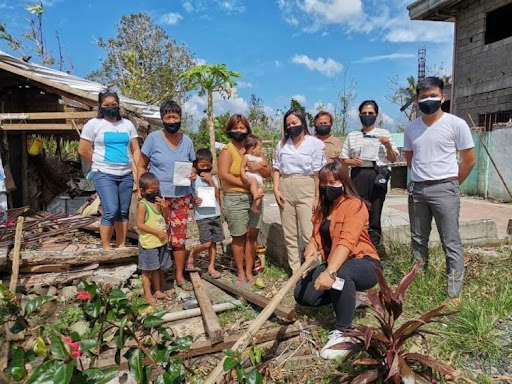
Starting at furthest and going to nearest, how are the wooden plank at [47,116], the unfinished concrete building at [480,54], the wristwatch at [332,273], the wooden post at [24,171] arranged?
the unfinished concrete building at [480,54] < the wooden post at [24,171] < the wooden plank at [47,116] < the wristwatch at [332,273]

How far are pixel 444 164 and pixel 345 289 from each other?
149cm

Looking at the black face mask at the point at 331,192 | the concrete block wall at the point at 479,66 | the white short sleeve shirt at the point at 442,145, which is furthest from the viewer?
the concrete block wall at the point at 479,66

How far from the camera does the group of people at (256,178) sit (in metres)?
3.47

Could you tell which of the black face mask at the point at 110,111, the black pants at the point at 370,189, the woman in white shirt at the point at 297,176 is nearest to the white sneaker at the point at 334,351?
the woman in white shirt at the point at 297,176

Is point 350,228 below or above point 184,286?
above

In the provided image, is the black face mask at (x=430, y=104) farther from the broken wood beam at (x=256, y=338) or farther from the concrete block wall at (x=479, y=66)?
the concrete block wall at (x=479, y=66)

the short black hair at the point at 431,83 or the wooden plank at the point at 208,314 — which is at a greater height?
the short black hair at the point at 431,83

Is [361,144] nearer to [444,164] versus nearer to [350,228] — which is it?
[444,164]

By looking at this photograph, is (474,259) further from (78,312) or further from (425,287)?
(78,312)

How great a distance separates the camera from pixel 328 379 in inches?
105

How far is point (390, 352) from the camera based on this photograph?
7.71 feet

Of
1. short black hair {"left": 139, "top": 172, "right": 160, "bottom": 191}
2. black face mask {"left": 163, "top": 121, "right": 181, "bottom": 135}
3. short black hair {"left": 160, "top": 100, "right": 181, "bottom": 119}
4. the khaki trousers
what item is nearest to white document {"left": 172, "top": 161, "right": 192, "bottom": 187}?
short black hair {"left": 139, "top": 172, "right": 160, "bottom": 191}

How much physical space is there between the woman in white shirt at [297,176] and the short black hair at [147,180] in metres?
1.26

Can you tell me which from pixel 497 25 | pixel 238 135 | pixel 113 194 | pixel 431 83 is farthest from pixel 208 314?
pixel 497 25
